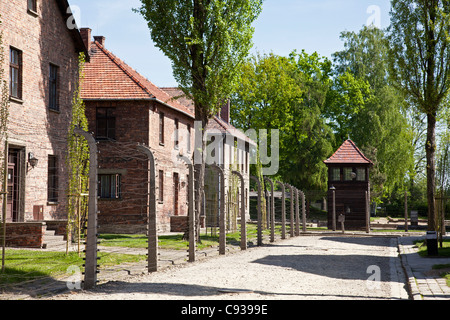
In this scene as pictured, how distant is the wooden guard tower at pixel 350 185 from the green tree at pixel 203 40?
15691mm

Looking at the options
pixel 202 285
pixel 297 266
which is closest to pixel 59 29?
pixel 297 266

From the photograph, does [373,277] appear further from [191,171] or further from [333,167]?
[333,167]

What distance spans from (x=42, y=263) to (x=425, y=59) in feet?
51.5

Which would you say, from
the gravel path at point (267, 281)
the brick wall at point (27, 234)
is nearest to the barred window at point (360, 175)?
the gravel path at point (267, 281)

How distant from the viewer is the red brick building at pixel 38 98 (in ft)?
69.7

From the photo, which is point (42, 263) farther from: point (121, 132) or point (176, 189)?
point (176, 189)

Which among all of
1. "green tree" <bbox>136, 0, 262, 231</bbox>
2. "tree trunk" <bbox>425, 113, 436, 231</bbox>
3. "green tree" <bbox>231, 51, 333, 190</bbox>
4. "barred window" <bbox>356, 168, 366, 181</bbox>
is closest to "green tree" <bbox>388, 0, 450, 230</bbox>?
"tree trunk" <bbox>425, 113, 436, 231</bbox>

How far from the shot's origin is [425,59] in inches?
870

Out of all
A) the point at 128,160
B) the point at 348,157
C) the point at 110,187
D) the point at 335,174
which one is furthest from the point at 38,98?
the point at 348,157

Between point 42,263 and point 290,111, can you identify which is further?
point 290,111

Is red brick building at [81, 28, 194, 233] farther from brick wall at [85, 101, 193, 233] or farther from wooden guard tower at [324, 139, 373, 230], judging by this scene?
wooden guard tower at [324, 139, 373, 230]

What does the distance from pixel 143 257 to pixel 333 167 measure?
26.8 m

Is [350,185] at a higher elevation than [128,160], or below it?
below

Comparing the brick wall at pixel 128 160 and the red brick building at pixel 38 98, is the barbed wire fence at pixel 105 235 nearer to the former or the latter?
the brick wall at pixel 128 160
